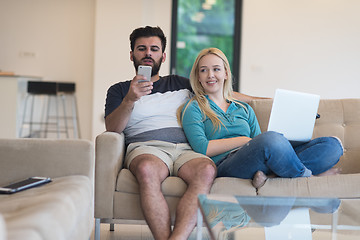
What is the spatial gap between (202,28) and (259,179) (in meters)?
5.07

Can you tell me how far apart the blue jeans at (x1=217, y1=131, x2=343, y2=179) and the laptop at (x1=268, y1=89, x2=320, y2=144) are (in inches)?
3.9

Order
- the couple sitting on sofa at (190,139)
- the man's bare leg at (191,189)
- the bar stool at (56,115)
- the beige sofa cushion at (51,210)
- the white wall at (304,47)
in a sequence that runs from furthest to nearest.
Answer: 1. the white wall at (304,47)
2. the bar stool at (56,115)
3. the couple sitting on sofa at (190,139)
4. the man's bare leg at (191,189)
5. the beige sofa cushion at (51,210)

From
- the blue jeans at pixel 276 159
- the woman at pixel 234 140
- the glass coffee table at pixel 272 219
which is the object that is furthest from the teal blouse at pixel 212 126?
the glass coffee table at pixel 272 219

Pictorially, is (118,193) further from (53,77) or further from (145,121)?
(53,77)

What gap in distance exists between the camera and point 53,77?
712 centimetres

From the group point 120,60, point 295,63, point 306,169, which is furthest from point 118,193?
point 295,63

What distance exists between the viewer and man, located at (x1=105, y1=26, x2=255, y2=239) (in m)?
2.20

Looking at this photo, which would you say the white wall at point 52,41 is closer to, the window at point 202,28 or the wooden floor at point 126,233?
the window at point 202,28

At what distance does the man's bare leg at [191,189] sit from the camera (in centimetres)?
210

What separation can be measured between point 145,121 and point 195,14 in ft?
15.2

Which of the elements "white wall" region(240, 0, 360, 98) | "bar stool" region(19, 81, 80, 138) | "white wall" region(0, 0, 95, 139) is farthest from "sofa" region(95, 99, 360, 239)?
"white wall" region(0, 0, 95, 139)

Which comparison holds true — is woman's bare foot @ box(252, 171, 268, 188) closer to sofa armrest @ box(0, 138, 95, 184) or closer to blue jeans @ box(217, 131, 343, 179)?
blue jeans @ box(217, 131, 343, 179)

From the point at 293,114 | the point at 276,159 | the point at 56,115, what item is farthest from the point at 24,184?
the point at 56,115

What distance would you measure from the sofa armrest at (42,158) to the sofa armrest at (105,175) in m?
0.20
